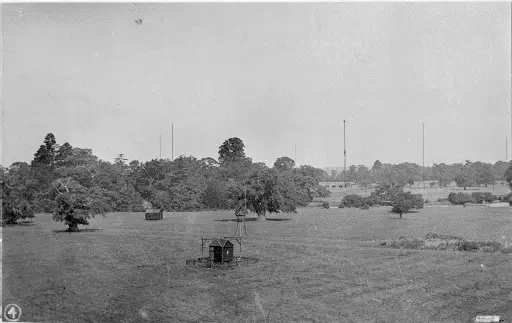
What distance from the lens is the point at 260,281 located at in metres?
18.8

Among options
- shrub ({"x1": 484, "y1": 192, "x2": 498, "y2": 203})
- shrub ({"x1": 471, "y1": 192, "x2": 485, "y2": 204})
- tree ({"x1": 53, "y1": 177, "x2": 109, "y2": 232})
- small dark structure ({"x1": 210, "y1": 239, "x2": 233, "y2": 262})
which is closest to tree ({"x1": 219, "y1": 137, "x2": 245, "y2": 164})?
tree ({"x1": 53, "y1": 177, "x2": 109, "y2": 232})

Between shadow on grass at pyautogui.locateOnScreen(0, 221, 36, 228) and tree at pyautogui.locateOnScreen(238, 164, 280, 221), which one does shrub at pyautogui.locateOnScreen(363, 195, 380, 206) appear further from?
shadow on grass at pyautogui.locateOnScreen(0, 221, 36, 228)

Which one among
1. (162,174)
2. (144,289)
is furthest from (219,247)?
(162,174)

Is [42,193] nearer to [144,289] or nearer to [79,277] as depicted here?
[79,277]

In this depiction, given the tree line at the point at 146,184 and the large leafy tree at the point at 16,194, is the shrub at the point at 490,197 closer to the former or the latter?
the tree line at the point at 146,184

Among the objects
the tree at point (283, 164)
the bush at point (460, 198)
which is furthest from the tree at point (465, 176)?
the tree at point (283, 164)

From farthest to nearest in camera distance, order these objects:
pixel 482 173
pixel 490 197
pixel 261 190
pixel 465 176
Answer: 1. pixel 465 176
2. pixel 482 173
3. pixel 490 197
4. pixel 261 190

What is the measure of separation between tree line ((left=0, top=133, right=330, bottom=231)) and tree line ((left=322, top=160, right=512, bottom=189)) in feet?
20.7

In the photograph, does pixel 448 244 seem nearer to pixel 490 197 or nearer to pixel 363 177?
pixel 490 197

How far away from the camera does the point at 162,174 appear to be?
62594mm

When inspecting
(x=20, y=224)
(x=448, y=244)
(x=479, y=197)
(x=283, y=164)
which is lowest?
(x=20, y=224)

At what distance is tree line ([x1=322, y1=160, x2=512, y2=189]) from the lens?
2288 inches

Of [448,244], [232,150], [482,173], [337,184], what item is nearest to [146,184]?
[232,150]

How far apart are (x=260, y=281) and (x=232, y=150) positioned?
2501 cm
